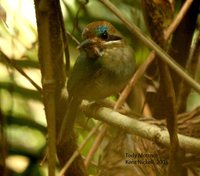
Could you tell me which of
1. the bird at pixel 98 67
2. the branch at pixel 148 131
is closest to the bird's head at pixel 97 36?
the bird at pixel 98 67

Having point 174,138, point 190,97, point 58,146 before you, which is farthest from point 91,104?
point 190,97

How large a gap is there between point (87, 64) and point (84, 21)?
0.18 meters

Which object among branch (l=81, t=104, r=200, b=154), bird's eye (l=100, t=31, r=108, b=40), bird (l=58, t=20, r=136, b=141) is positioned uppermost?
bird's eye (l=100, t=31, r=108, b=40)

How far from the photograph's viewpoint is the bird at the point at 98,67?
76 cm

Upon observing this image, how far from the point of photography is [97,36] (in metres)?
0.77

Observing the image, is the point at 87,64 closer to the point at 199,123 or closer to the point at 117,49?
the point at 117,49

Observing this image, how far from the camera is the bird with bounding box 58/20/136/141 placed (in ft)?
2.51

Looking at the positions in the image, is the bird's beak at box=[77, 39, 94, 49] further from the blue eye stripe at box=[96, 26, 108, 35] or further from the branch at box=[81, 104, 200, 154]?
the branch at box=[81, 104, 200, 154]

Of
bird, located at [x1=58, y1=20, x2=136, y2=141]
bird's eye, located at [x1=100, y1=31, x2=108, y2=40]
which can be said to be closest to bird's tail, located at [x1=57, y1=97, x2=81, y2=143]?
bird, located at [x1=58, y1=20, x2=136, y2=141]

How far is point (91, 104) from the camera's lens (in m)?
0.94

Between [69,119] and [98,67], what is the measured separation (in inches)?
4.8

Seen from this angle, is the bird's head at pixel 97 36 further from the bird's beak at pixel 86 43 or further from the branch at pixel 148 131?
the branch at pixel 148 131

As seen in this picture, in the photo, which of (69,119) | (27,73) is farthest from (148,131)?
(27,73)

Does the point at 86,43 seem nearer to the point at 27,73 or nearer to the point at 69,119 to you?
the point at 69,119
